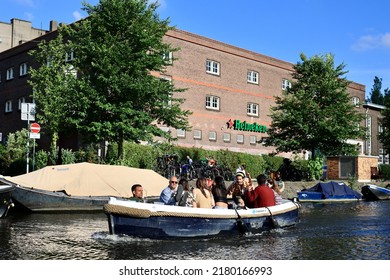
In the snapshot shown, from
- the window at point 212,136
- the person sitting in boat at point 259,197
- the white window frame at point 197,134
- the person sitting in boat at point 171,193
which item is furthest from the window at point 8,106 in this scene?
the person sitting in boat at point 259,197

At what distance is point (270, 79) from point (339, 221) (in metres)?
34.7

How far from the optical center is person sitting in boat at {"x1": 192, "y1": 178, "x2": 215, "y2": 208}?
583 inches

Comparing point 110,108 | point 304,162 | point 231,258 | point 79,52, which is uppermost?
point 79,52

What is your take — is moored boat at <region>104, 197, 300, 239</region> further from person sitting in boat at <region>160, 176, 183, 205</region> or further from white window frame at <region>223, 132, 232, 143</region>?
white window frame at <region>223, 132, 232, 143</region>

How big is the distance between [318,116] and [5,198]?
1053 inches

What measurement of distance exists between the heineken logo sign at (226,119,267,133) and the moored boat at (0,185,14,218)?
29427mm

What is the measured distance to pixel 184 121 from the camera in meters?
32.4

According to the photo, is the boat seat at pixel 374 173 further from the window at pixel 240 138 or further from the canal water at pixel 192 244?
the canal water at pixel 192 244

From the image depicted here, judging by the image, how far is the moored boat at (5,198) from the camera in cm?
1997

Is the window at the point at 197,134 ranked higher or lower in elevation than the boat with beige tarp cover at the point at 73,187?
higher

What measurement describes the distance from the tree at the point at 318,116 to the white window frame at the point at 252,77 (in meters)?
8.83
